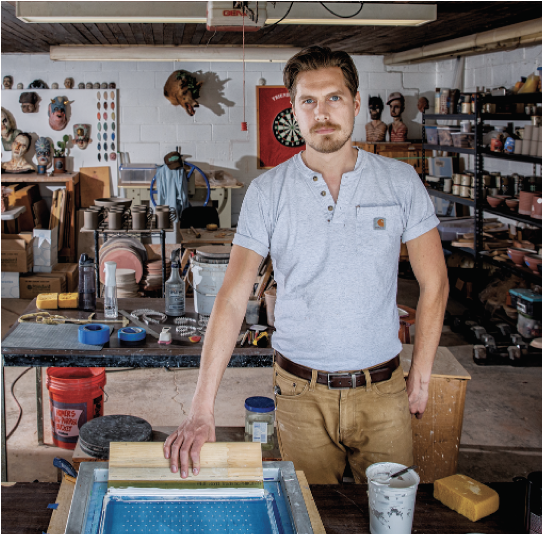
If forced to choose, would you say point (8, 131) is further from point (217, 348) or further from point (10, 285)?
point (217, 348)

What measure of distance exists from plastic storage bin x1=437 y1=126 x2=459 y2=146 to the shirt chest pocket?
5.69 m

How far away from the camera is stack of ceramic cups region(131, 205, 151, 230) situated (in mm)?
6277

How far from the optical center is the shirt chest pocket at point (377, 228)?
198 centimetres

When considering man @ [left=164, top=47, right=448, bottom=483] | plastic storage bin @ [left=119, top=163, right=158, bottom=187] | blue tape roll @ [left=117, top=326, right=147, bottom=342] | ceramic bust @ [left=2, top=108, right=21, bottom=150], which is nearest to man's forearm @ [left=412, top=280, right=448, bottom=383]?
man @ [left=164, top=47, right=448, bottom=483]

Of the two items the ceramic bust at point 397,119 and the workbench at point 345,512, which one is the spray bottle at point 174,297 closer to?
the workbench at point 345,512

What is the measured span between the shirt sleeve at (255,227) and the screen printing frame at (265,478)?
27.1 inches

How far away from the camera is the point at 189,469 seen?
1524 millimetres

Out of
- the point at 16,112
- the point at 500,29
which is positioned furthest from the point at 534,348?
the point at 16,112

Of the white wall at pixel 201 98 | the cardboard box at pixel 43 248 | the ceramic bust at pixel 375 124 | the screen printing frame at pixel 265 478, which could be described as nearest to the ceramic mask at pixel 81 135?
the white wall at pixel 201 98

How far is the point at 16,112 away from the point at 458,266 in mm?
6297

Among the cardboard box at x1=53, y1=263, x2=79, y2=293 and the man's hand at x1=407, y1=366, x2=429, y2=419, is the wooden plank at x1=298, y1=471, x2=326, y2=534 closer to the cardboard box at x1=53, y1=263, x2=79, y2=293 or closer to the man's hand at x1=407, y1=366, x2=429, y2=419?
the man's hand at x1=407, y1=366, x2=429, y2=419

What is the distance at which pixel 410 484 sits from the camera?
5.00 feet

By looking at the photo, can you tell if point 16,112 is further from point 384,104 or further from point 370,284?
point 370,284

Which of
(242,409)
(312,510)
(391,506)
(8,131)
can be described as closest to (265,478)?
(312,510)
